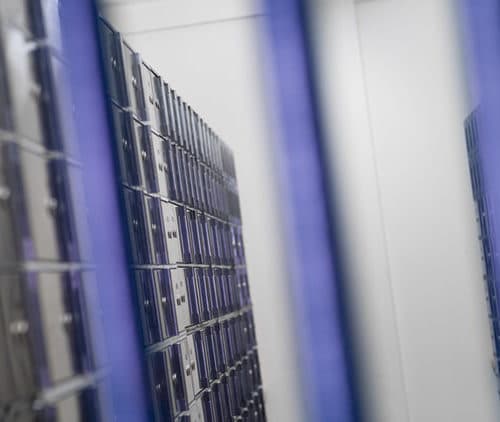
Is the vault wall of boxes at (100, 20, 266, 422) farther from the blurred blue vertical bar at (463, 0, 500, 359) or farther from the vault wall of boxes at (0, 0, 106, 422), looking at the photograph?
the blurred blue vertical bar at (463, 0, 500, 359)

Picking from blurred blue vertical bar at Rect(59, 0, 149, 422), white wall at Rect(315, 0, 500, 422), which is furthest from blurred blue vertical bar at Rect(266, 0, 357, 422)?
white wall at Rect(315, 0, 500, 422)

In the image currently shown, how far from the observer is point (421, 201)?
11.7 feet

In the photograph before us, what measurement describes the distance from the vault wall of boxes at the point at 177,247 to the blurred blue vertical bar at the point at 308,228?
12.5 inches

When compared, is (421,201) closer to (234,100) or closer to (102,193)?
(234,100)

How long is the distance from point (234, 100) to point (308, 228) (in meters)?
2.38

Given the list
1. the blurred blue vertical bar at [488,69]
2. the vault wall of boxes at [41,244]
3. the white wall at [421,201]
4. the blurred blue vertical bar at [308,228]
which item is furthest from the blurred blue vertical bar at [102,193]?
the white wall at [421,201]

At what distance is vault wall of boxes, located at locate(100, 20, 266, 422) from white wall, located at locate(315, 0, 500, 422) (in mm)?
980

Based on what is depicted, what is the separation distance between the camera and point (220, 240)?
248cm

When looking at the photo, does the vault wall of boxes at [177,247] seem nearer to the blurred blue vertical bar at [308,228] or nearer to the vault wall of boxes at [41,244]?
the vault wall of boxes at [41,244]

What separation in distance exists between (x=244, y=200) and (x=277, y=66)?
7.16 feet

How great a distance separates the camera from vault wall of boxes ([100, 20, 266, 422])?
4.88ft

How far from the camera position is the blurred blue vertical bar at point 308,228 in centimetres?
118

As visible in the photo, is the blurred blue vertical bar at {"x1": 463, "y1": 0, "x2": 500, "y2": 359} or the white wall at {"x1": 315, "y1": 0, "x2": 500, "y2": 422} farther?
the white wall at {"x1": 315, "y1": 0, "x2": 500, "y2": 422}

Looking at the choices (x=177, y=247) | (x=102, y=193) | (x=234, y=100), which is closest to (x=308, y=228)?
(x=102, y=193)
